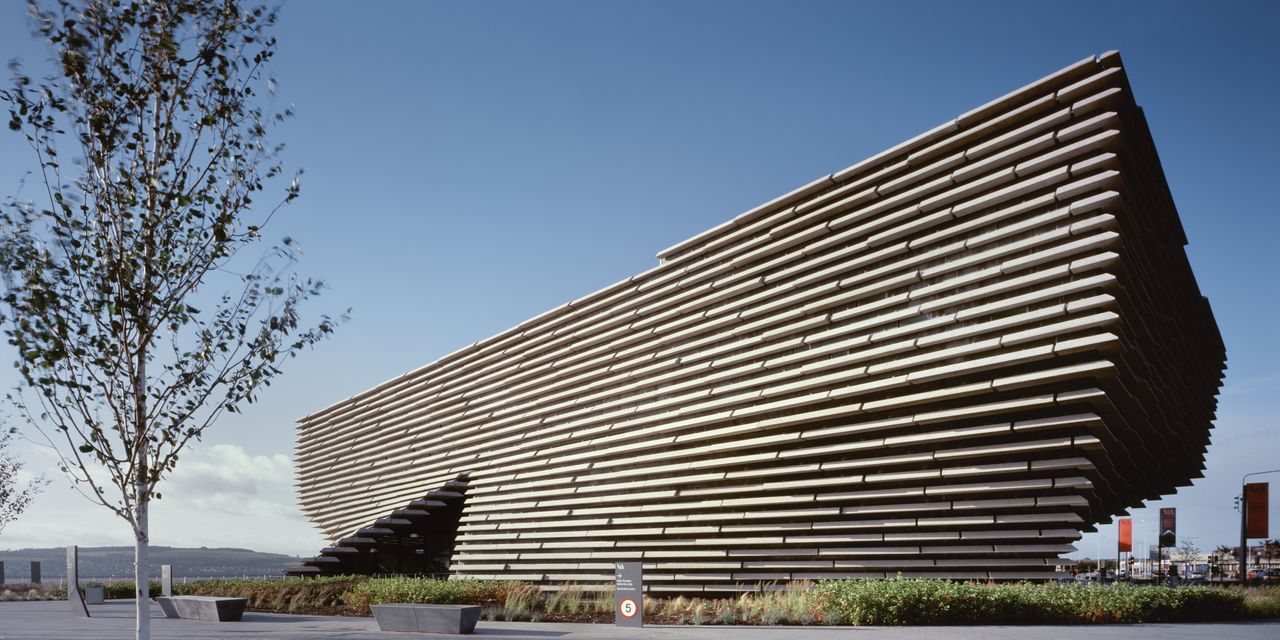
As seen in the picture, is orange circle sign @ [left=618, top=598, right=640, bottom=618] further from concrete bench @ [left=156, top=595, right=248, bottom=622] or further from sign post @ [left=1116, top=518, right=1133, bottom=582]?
sign post @ [left=1116, top=518, right=1133, bottom=582]

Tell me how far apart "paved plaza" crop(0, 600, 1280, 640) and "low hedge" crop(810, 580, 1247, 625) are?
0.54 metres

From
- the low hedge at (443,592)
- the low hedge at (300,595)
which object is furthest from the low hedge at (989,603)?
the low hedge at (300,595)

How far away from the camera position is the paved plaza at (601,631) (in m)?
12.6

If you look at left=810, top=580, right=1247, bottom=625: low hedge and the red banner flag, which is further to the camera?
the red banner flag

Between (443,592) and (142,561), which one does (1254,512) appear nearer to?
(443,592)

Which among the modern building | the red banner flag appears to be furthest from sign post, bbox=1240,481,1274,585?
the modern building

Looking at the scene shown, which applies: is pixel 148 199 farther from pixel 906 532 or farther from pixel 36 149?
pixel 906 532

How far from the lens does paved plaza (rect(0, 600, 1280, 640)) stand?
12.6m

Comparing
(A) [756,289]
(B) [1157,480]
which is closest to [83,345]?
(A) [756,289]

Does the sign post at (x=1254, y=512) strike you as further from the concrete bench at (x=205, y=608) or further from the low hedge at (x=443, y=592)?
the concrete bench at (x=205, y=608)

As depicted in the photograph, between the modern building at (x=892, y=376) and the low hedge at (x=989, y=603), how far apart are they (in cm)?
143

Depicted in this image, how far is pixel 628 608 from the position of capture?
14562 millimetres

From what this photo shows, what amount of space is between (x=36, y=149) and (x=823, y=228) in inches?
638

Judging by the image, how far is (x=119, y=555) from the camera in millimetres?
155875
